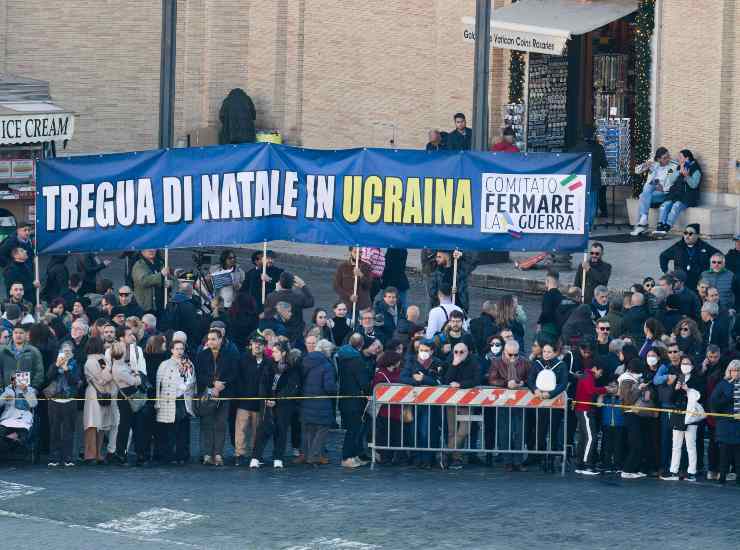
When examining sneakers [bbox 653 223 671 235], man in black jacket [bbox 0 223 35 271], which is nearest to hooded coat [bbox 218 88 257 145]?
sneakers [bbox 653 223 671 235]

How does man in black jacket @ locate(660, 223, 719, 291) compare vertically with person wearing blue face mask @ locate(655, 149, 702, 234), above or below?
below

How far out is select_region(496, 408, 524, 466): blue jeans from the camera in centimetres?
1972

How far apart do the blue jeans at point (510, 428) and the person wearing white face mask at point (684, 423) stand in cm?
151

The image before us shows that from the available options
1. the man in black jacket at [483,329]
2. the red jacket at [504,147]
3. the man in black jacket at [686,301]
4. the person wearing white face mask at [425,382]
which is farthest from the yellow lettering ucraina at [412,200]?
the red jacket at [504,147]

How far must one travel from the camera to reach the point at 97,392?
19984 mm

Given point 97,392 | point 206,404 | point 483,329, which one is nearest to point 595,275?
point 483,329

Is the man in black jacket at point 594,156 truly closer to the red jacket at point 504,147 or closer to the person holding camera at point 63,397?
the red jacket at point 504,147

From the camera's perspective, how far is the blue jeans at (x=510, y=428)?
19719 millimetres

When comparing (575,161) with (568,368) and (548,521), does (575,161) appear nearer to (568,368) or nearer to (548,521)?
(568,368)

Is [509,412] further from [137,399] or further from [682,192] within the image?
[682,192]

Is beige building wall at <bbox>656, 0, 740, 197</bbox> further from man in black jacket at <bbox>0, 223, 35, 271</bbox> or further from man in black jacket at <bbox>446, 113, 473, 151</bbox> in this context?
man in black jacket at <bbox>0, 223, 35, 271</bbox>

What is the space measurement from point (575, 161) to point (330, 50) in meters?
16.1

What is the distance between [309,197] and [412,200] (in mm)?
1142

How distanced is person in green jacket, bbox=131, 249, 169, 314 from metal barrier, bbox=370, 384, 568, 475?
4541mm
